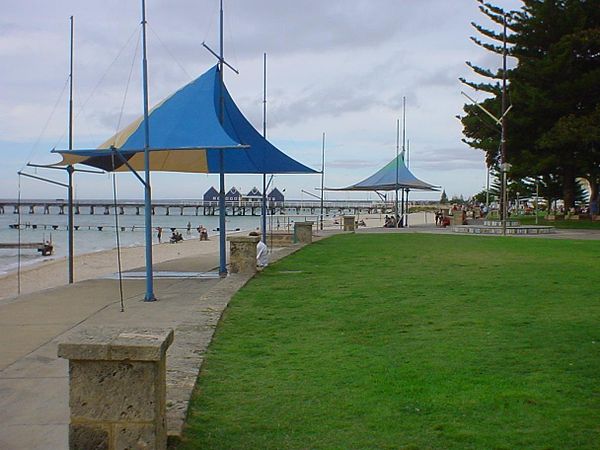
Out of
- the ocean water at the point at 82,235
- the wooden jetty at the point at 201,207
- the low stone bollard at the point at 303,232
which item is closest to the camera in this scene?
the low stone bollard at the point at 303,232

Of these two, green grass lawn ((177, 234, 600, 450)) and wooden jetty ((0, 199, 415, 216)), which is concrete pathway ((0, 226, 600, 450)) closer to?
green grass lawn ((177, 234, 600, 450))

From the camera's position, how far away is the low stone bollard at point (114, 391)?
340 cm

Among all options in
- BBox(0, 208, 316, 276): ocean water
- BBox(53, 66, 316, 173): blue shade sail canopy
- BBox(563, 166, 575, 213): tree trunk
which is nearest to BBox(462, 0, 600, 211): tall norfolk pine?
BBox(563, 166, 575, 213): tree trunk

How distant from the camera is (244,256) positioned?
1252 cm

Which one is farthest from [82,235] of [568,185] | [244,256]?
[244,256]

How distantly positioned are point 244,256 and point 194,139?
228cm

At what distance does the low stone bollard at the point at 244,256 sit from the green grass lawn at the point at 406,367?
6.03ft

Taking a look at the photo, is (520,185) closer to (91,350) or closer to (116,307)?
(116,307)

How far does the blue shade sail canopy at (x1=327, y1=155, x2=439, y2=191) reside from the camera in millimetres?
36547

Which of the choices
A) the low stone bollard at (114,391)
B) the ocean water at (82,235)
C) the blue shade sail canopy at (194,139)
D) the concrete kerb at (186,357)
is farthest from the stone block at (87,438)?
the ocean water at (82,235)

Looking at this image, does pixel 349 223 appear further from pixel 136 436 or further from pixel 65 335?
pixel 136 436

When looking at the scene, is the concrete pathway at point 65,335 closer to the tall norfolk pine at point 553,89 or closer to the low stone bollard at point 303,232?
the low stone bollard at point 303,232

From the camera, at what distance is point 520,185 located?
4212 centimetres

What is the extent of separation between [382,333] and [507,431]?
9.17 feet
